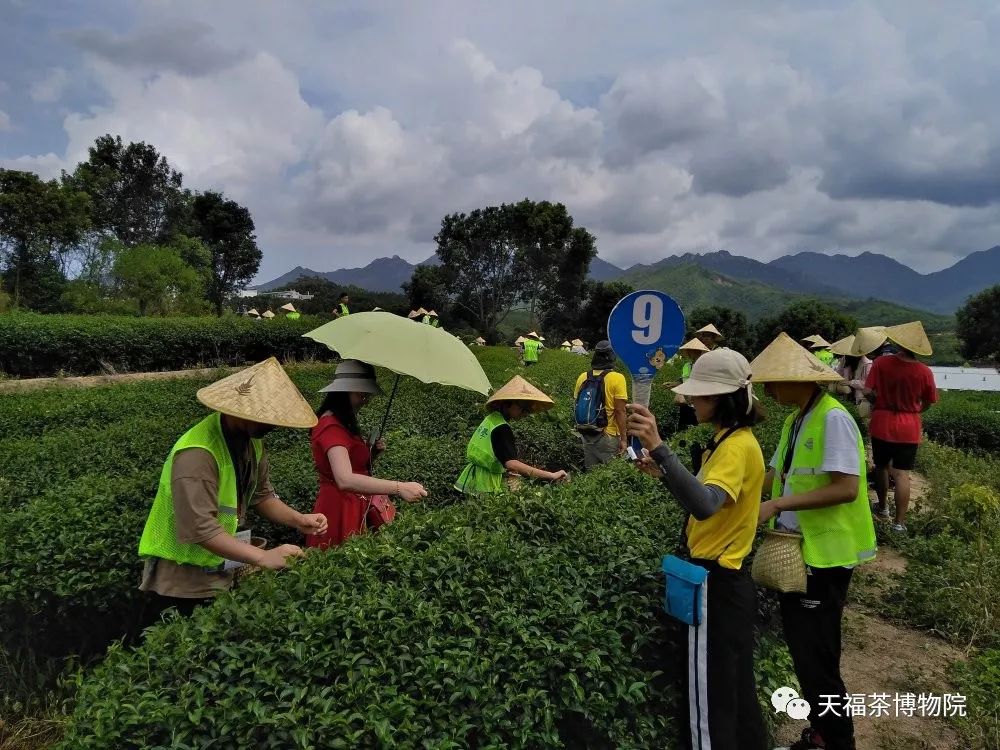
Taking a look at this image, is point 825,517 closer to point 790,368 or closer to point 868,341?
point 790,368

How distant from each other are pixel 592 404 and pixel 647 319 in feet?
9.75

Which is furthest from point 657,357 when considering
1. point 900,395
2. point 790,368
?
point 900,395

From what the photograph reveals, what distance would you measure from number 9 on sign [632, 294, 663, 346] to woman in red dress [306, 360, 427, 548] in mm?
1542

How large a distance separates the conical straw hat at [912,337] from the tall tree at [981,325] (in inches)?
1934

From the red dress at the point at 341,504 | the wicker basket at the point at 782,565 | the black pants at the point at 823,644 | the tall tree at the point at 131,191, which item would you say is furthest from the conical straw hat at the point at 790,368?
the tall tree at the point at 131,191

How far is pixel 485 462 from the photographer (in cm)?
448

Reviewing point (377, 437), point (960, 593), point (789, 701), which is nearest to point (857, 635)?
point (960, 593)

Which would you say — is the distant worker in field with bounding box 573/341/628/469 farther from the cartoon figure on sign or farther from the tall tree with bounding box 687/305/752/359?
the tall tree with bounding box 687/305/752/359

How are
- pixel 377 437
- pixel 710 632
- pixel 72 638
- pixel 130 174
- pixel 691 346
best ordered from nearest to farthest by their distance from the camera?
pixel 710 632 → pixel 72 638 → pixel 377 437 → pixel 691 346 → pixel 130 174

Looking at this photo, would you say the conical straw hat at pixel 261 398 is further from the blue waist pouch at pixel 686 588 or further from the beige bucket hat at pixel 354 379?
the blue waist pouch at pixel 686 588

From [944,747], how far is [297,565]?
3480 mm

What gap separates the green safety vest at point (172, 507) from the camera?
270cm

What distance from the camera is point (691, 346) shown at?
8836mm

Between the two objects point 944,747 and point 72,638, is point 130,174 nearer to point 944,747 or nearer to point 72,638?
point 72,638
